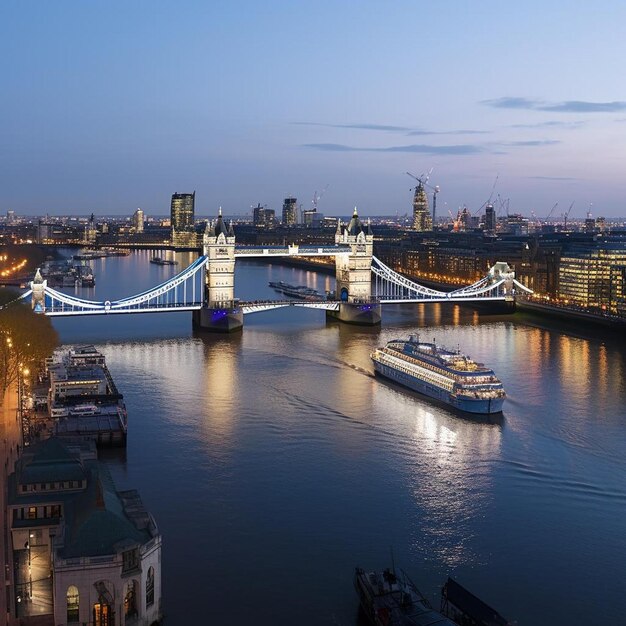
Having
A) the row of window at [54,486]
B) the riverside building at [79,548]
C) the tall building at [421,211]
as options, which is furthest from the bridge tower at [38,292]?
the tall building at [421,211]

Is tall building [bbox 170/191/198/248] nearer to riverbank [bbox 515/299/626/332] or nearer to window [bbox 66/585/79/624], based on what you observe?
riverbank [bbox 515/299/626/332]

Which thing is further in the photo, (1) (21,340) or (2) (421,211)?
(2) (421,211)

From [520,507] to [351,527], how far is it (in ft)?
10.3

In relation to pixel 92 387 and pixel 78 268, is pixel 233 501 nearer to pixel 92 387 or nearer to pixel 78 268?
pixel 92 387

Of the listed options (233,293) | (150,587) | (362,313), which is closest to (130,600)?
(150,587)

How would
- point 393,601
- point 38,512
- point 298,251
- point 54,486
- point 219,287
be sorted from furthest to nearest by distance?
point 298,251 → point 219,287 → point 54,486 → point 38,512 → point 393,601

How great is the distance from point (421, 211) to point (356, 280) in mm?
100885

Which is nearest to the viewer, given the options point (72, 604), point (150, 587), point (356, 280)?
point (72, 604)

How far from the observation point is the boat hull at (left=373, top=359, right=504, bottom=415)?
22.9 m

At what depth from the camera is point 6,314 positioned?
32375 millimetres

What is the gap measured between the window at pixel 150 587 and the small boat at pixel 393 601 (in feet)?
8.96

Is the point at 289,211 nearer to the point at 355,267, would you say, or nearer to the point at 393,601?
the point at 355,267

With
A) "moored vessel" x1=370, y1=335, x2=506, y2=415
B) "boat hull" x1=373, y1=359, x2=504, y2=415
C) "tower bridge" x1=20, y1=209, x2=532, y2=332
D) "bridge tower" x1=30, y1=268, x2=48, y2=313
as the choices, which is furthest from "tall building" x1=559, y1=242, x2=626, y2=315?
"bridge tower" x1=30, y1=268, x2=48, y2=313

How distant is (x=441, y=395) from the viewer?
2439 cm
